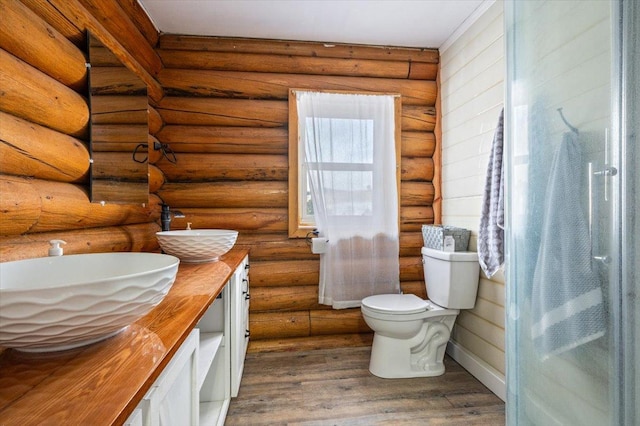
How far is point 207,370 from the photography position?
142 cm

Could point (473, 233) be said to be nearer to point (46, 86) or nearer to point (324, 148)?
point (324, 148)

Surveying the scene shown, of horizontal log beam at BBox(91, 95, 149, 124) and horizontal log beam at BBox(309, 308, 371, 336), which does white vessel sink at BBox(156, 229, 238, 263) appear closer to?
horizontal log beam at BBox(91, 95, 149, 124)

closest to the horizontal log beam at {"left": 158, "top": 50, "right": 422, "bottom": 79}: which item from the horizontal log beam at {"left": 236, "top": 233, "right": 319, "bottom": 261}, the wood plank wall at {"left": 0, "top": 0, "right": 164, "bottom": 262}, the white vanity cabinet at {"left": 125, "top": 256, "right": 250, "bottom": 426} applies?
the wood plank wall at {"left": 0, "top": 0, "right": 164, "bottom": 262}

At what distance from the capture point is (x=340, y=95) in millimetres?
2713

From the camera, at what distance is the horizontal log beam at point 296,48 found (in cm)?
263

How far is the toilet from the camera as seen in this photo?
224cm

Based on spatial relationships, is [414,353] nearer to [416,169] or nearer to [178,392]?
[416,169]

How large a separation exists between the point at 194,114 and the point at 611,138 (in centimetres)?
263

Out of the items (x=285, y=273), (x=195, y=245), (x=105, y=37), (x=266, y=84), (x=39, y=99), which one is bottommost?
(x=285, y=273)

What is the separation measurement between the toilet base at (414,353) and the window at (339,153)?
3.18 feet

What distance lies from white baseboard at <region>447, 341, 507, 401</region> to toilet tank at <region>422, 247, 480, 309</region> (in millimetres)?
404

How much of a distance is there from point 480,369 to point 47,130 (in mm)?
2815

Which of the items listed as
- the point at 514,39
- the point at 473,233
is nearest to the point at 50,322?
the point at 514,39

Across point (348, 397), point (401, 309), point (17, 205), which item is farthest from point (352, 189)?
point (17, 205)
